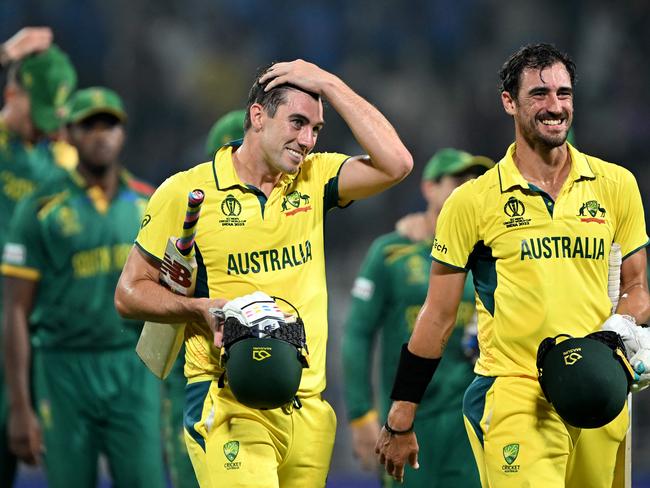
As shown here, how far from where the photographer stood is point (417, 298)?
7598 millimetres

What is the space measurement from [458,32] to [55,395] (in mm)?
6495

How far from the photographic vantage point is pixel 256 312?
15.2 feet

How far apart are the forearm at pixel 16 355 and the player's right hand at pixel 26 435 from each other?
59mm

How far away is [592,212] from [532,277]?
0.34m

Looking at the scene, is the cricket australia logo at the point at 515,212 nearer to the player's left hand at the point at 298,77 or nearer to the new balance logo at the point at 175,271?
the player's left hand at the point at 298,77

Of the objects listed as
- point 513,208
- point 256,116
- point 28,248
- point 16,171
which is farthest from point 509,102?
point 16,171

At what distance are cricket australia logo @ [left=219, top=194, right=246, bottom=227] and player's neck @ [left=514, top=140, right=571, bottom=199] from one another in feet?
3.59

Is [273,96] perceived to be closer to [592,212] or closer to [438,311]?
[438,311]

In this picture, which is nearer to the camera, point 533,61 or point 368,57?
point 533,61

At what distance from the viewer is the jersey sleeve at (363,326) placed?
777cm

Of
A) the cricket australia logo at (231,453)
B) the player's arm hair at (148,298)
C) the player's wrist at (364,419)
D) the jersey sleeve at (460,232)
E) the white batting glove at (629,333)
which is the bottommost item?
the player's wrist at (364,419)

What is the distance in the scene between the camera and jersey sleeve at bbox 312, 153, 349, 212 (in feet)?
17.2

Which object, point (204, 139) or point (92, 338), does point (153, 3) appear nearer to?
point (204, 139)

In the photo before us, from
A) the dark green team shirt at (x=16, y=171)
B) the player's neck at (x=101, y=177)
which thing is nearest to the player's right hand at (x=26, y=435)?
the player's neck at (x=101, y=177)
